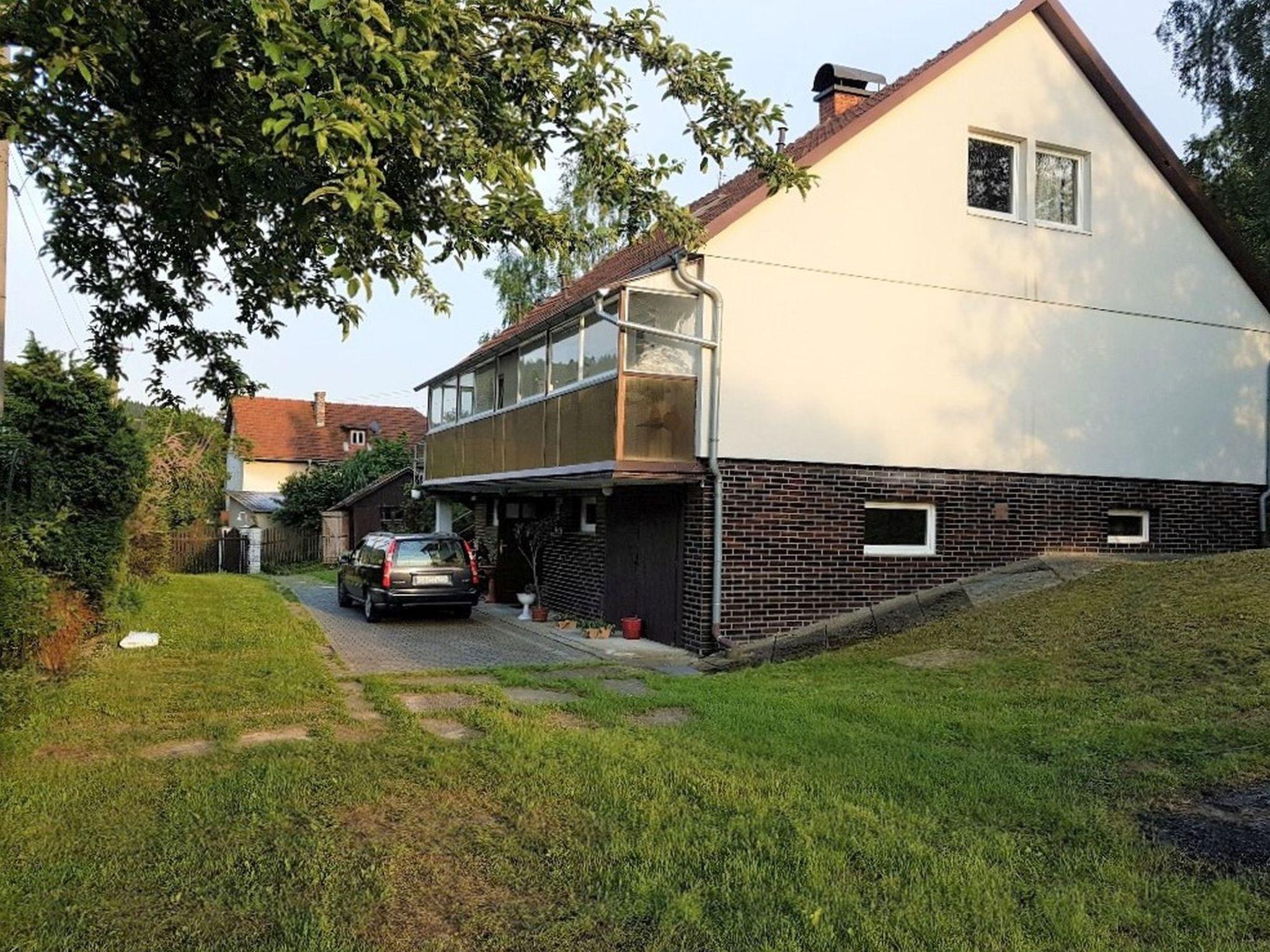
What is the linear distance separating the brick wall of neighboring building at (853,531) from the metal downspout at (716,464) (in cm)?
9

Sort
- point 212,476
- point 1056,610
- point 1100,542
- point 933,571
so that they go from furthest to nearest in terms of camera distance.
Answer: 1. point 212,476
2. point 1100,542
3. point 933,571
4. point 1056,610

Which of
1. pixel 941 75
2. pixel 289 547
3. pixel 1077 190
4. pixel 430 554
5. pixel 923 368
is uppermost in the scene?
pixel 941 75

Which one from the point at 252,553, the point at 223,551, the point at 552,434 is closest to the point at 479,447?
the point at 552,434

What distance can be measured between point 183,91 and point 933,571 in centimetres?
1125

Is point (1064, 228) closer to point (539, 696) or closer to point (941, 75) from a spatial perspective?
point (941, 75)

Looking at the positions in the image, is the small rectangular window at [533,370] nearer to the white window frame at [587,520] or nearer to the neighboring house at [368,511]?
the white window frame at [587,520]

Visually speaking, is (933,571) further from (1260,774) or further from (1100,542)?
(1260,774)

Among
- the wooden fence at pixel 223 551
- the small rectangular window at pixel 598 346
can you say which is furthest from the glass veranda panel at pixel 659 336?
the wooden fence at pixel 223 551

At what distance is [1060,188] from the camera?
1462cm

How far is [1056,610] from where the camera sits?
10.6 meters

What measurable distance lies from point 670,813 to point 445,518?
70.1 feet

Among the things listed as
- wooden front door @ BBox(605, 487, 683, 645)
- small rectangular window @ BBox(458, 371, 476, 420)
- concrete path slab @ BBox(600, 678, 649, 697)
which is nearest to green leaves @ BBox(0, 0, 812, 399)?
concrete path slab @ BBox(600, 678, 649, 697)

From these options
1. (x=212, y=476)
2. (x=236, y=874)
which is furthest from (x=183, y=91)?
(x=212, y=476)

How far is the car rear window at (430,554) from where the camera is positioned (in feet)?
A: 52.3
